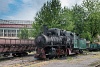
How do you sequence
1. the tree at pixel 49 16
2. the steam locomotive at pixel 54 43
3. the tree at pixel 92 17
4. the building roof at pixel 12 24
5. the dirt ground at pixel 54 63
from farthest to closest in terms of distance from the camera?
the building roof at pixel 12 24 < the tree at pixel 92 17 < the tree at pixel 49 16 < the steam locomotive at pixel 54 43 < the dirt ground at pixel 54 63

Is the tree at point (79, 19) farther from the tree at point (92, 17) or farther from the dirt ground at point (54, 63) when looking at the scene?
the dirt ground at point (54, 63)

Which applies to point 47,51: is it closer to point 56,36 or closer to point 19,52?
point 56,36

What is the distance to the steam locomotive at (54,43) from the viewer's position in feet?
80.7

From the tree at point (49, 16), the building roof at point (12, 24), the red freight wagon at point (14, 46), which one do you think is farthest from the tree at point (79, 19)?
the building roof at point (12, 24)

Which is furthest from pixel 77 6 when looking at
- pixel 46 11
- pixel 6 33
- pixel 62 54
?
pixel 6 33

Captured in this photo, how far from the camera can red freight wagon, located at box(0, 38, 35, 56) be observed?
80.9ft

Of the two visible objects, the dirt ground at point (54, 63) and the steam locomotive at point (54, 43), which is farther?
the steam locomotive at point (54, 43)

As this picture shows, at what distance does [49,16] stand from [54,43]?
16900 millimetres

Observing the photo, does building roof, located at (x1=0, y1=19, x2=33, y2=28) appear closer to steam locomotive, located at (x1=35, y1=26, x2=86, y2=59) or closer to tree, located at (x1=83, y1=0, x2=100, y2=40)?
tree, located at (x1=83, y1=0, x2=100, y2=40)

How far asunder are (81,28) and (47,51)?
105ft

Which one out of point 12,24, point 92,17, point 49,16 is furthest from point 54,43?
point 12,24

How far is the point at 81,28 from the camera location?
56031mm

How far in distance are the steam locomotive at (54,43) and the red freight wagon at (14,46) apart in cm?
306

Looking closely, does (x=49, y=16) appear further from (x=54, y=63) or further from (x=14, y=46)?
(x=54, y=63)
